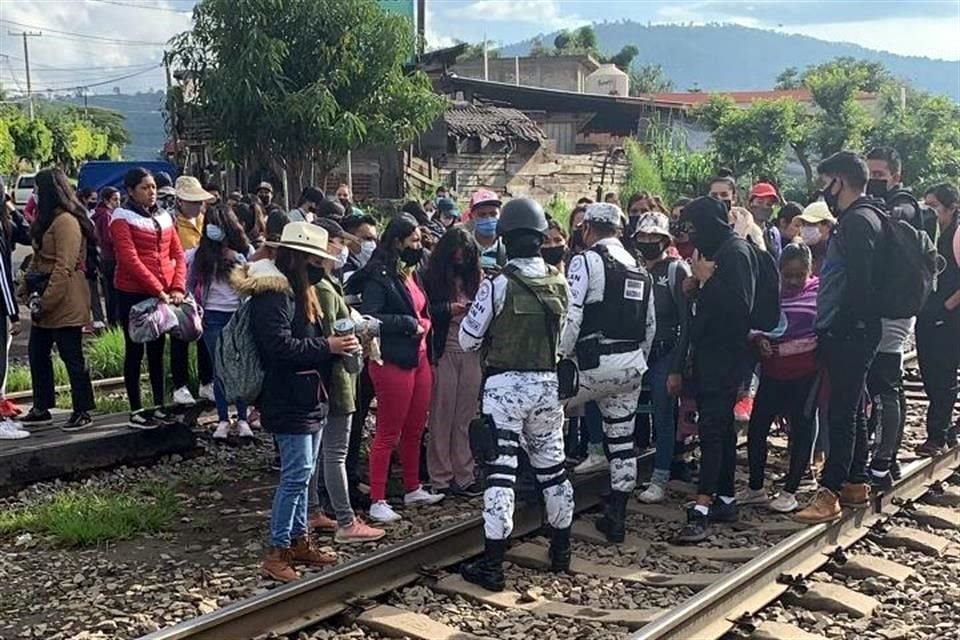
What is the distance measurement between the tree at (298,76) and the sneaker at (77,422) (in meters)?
8.82

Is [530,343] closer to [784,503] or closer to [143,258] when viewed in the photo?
[784,503]

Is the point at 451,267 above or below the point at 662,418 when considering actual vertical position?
above

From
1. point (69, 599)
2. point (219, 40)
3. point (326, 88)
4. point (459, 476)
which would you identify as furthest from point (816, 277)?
point (219, 40)

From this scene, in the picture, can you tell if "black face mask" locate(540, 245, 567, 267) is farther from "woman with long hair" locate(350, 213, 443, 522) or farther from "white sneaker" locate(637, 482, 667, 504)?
"white sneaker" locate(637, 482, 667, 504)

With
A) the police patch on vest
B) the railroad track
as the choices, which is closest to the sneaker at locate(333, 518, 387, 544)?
the railroad track

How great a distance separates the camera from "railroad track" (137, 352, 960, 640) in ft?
16.1

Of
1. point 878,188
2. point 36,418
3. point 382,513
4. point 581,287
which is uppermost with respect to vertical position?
point 878,188

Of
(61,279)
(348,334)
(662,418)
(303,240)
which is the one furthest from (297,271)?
(61,279)

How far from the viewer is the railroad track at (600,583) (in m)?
4.90

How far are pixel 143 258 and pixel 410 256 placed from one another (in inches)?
98.3

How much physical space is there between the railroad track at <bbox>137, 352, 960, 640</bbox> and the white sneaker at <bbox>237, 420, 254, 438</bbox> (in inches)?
114

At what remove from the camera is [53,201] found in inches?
303

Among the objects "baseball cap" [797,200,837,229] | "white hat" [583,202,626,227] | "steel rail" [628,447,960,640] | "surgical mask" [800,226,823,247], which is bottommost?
"steel rail" [628,447,960,640]

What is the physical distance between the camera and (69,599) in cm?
536
